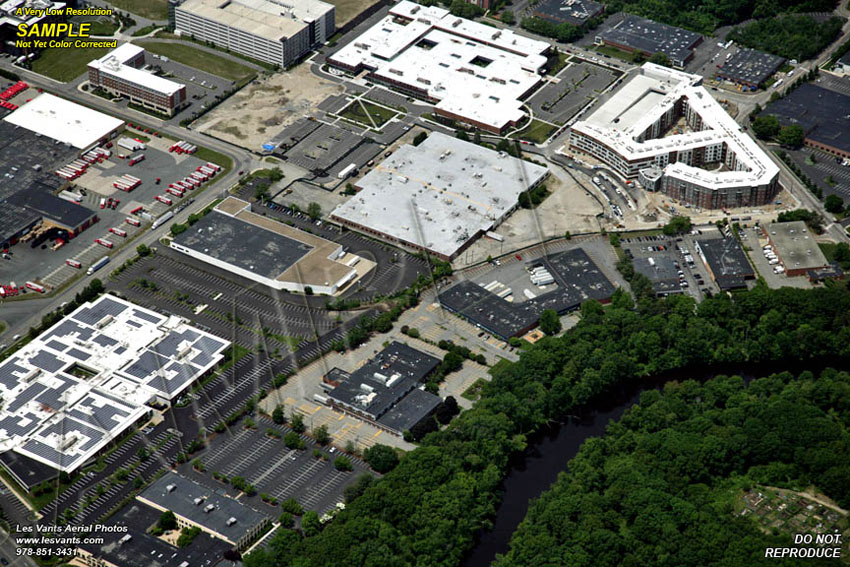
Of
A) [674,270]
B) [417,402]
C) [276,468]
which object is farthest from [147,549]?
[674,270]

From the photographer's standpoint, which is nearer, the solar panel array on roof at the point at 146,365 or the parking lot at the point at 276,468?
the parking lot at the point at 276,468

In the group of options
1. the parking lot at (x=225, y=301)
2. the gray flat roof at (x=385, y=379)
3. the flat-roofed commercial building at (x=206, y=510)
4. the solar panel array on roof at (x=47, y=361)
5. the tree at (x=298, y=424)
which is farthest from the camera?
the parking lot at (x=225, y=301)

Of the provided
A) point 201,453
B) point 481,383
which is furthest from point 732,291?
point 201,453

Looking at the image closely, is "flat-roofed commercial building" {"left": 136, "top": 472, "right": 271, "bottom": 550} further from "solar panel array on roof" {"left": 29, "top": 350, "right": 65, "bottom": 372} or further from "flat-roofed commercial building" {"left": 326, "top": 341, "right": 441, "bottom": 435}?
"solar panel array on roof" {"left": 29, "top": 350, "right": 65, "bottom": 372}

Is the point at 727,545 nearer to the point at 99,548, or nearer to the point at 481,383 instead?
the point at 481,383

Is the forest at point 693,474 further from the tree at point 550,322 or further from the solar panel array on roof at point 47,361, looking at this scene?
the solar panel array on roof at point 47,361

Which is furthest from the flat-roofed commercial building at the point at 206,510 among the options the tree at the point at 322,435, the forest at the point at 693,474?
the forest at the point at 693,474

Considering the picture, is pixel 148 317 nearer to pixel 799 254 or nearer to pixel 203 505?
pixel 203 505

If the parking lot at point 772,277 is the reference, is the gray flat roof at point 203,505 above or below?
below

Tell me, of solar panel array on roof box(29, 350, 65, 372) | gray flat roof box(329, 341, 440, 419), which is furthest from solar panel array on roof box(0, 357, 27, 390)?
gray flat roof box(329, 341, 440, 419)
